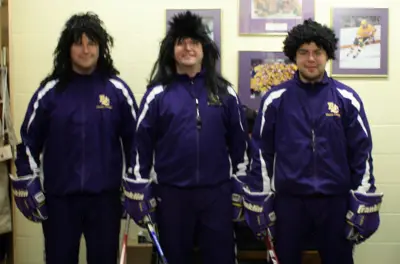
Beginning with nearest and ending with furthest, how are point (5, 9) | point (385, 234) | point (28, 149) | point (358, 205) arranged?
point (358, 205) → point (28, 149) → point (5, 9) → point (385, 234)

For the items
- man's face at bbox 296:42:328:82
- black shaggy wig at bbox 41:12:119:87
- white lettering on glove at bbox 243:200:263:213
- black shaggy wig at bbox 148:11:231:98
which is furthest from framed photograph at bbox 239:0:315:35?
white lettering on glove at bbox 243:200:263:213

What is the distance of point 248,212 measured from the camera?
2.37 meters

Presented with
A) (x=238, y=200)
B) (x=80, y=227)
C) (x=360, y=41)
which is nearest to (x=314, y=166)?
(x=238, y=200)

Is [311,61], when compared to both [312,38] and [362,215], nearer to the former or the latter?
[312,38]

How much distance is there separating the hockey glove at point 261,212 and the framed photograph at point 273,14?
1.31 m

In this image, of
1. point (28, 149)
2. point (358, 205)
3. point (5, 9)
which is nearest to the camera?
point (358, 205)

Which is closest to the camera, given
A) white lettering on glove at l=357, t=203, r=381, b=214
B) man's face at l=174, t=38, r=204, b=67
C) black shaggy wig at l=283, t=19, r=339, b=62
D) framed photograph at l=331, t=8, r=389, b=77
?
white lettering on glove at l=357, t=203, r=381, b=214

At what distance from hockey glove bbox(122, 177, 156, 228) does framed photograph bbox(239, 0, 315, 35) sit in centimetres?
136

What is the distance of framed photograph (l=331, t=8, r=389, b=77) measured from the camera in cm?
318

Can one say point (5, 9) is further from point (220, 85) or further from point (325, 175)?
point (325, 175)

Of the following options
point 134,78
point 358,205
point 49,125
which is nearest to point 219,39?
point 134,78

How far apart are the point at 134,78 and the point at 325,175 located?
1.54 metres

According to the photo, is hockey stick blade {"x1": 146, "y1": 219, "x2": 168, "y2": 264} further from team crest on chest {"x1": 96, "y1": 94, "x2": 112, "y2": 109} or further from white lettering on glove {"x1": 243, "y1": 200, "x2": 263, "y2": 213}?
team crest on chest {"x1": 96, "y1": 94, "x2": 112, "y2": 109}

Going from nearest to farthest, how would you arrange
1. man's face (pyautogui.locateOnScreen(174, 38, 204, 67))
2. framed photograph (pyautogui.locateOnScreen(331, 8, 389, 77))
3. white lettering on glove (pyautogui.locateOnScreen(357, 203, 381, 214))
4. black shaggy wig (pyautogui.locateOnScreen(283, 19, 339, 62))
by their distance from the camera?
white lettering on glove (pyautogui.locateOnScreen(357, 203, 381, 214)), black shaggy wig (pyautogui.locateOnScreen(283, 19, 339, 62)), man's face (pyautogui.locateOnScreen(174, 38, 204, 67)), framed photograph (pyautogui.locateOnScreen(331, 8, 389, 77))
